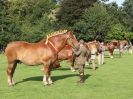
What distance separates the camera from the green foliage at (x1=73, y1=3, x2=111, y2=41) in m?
76.8

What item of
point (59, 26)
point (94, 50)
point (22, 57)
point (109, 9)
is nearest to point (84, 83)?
point (22, 57)

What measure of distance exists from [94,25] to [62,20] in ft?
50.4

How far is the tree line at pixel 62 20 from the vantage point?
70438 millimetres

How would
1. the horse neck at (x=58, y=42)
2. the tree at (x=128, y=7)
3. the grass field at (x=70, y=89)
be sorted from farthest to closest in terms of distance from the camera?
the tree at (x=128, y=7) < the horse neck at (x=58, y=42) < the grass field at (x=70, y=89)

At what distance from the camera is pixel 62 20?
298 ft

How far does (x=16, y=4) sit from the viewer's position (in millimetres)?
89375

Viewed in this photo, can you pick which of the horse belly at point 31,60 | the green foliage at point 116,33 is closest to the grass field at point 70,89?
the horse belly at point 31,60

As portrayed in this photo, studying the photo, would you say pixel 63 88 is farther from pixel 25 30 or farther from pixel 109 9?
pixel 109 9

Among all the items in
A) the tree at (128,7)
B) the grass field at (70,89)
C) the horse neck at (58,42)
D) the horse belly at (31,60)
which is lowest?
the grass field at (70,89)

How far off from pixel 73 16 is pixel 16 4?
12.8 meters

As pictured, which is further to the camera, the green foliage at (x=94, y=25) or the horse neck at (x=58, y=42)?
the green foliage at (x=94, y=25)

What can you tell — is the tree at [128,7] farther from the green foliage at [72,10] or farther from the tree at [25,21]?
the green foliage at [72,10]

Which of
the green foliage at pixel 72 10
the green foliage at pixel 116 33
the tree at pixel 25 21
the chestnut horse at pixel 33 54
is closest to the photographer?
the chestnut horse at pixel 33 54

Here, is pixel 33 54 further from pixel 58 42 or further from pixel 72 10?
pixel 72 10
